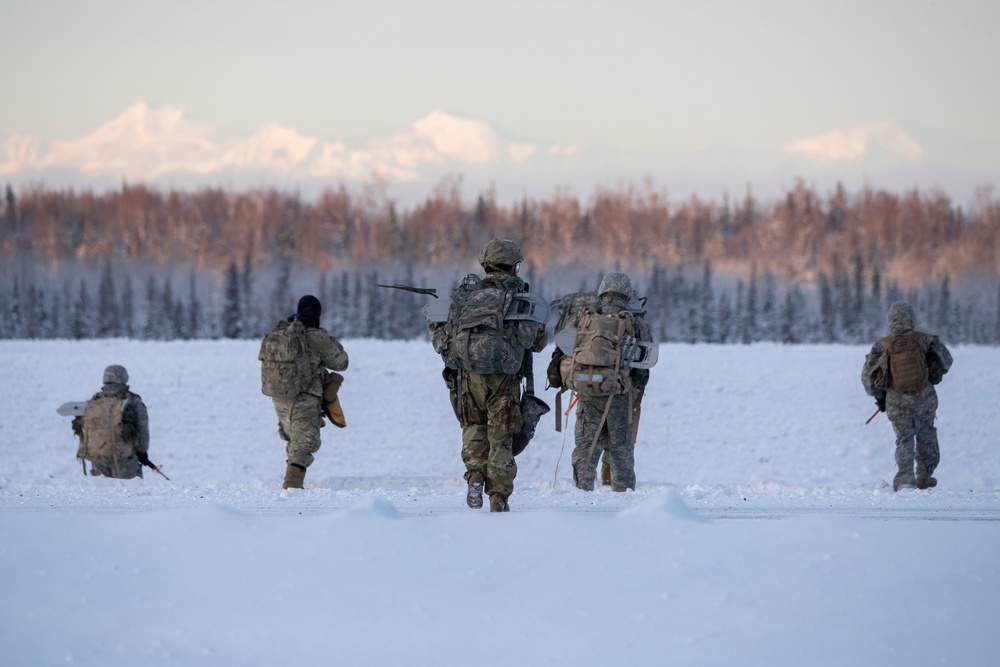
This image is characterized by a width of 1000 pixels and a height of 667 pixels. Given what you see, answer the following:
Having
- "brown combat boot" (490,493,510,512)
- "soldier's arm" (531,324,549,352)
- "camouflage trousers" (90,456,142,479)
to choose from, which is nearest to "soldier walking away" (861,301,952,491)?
"soldier's arm" (531,324,549,352)

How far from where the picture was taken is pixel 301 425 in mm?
11383

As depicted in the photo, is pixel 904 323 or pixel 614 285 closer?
pixel 614 285

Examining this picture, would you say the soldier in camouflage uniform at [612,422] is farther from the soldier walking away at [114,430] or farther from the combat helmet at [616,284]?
the soldier walking away at [114,430]

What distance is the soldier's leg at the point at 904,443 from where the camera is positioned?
12.1 metres

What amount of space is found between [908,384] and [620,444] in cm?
345

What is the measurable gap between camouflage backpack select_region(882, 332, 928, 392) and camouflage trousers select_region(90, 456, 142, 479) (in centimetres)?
874

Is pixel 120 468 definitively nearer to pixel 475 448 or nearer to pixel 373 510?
pixel 475 448

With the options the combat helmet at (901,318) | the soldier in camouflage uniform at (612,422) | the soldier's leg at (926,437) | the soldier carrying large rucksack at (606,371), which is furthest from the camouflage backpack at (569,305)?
the soldier's leg at (926,437)

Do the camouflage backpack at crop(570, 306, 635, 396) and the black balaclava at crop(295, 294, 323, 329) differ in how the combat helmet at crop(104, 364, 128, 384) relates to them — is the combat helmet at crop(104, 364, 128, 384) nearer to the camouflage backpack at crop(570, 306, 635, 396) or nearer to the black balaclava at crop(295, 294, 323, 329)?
the black balaclava at crop(295, 294, 323, 329)

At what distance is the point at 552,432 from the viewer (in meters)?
24.7

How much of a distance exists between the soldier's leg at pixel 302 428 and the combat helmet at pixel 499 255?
3.22 meters

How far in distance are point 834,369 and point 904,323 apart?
57.8ft

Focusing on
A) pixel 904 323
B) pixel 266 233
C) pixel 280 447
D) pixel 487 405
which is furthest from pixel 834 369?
pixel 266 233

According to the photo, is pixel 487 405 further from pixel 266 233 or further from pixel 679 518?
pixel 266 233
